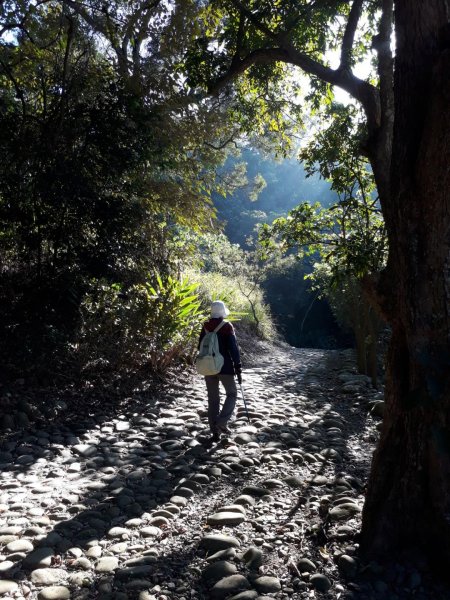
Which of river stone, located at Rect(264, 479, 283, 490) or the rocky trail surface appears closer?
the rocky trail surface

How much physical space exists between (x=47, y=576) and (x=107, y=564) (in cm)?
36

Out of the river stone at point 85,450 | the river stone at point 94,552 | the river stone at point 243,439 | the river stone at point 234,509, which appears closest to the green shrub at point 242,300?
the river stone at point 243,439

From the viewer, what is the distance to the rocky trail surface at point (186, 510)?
2.91 meters

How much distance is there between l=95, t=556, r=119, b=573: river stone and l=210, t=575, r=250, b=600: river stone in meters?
0.66

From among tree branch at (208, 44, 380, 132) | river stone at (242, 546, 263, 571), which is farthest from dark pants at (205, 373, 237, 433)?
tree branch at (208, 44, 380, 132)

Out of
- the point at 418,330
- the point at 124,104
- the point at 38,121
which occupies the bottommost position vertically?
the point at 418,330

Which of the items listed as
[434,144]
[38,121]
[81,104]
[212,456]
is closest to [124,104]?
[81,104]

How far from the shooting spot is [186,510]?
159 inches

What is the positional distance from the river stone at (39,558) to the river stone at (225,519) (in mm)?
1161

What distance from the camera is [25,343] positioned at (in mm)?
6559

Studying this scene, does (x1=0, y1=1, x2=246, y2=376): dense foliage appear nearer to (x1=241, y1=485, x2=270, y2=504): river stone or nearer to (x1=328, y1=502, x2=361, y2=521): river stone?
(x1=241, y1=485, x2=270, y2=504): river stone

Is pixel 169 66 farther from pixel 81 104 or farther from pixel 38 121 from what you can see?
pixel 38 121

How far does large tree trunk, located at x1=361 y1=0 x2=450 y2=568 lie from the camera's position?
9.26 ft

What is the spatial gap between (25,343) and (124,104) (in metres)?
4.05
